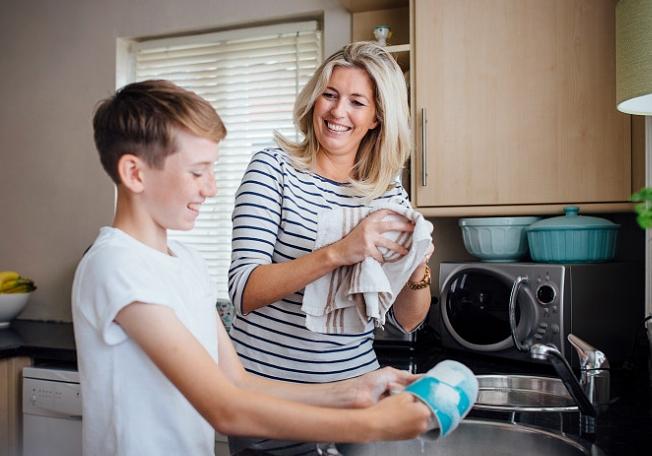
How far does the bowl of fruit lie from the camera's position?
8.92 feet

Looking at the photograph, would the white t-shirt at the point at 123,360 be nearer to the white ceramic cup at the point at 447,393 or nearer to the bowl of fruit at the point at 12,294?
the white ceramic cup at the point at 447,393

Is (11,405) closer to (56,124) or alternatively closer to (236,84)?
(56,124)

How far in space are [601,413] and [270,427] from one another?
0.85m

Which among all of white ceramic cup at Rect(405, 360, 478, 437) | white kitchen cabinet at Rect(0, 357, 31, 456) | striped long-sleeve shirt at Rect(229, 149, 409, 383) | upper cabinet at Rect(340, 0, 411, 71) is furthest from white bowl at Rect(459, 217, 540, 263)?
white kitchen cabinet at Rect(0, 357, 31, 456)

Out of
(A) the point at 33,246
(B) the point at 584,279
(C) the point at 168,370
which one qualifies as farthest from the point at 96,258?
(A) the point at 33,246

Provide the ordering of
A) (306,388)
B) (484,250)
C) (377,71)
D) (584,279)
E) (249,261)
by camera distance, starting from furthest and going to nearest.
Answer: (484,250) < (584,279) < (377,71) < (249,261) < (306,388)

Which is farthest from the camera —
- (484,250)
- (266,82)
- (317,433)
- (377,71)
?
(266,82)

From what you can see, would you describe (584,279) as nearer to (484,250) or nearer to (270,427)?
(484,250)

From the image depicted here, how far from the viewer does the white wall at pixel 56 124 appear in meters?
2.90

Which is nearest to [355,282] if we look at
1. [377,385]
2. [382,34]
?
[377,385]

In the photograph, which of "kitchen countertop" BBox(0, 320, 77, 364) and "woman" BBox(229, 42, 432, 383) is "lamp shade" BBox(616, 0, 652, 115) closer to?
"woman" BBox(229, 42, 432, 383)

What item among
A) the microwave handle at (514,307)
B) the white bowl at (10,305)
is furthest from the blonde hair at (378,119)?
the white bowl at (10,305)

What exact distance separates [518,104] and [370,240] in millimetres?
974

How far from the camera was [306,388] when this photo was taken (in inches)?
38.9
